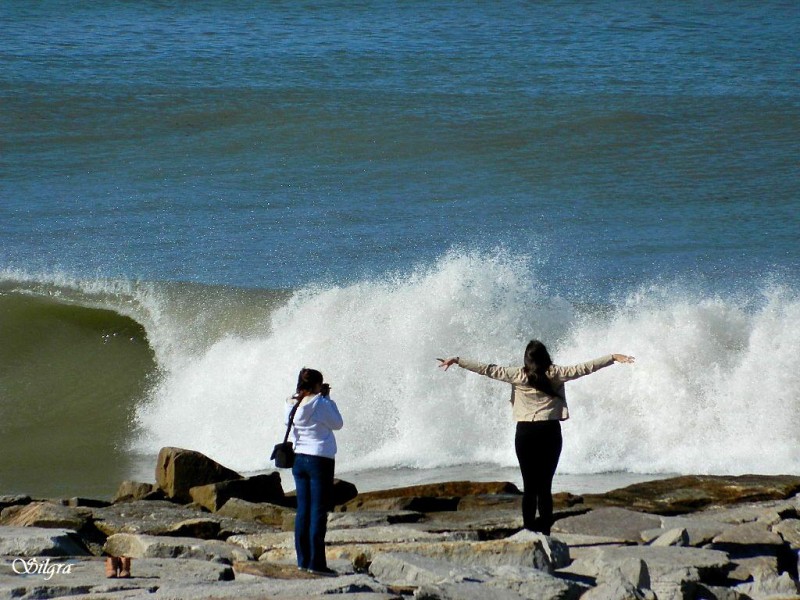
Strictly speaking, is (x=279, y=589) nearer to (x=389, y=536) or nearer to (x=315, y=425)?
(x=315, y=425)

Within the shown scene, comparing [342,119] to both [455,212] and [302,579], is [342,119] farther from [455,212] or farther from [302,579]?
[302,579]

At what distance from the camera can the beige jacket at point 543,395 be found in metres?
6.79

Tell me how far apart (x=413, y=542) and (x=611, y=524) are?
1325 millimetres

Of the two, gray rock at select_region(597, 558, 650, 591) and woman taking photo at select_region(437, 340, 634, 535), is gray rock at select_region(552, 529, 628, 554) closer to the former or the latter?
woman taking photo at select_region(437, 340, 634, 535)

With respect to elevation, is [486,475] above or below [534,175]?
below

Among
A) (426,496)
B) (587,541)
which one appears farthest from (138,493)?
(587,541)

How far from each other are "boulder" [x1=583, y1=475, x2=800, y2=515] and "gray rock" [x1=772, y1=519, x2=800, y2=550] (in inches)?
42.1

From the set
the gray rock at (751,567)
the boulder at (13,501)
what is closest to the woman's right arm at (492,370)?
the gray rock at (751,567)

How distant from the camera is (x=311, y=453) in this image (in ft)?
20.5

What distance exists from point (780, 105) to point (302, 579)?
22370mm

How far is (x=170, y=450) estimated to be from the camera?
9258 mm

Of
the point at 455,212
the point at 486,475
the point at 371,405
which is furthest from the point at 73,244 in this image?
the point at 486,475

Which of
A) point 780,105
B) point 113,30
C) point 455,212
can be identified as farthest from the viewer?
point 113,30

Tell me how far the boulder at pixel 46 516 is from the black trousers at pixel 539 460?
2.77 meters
